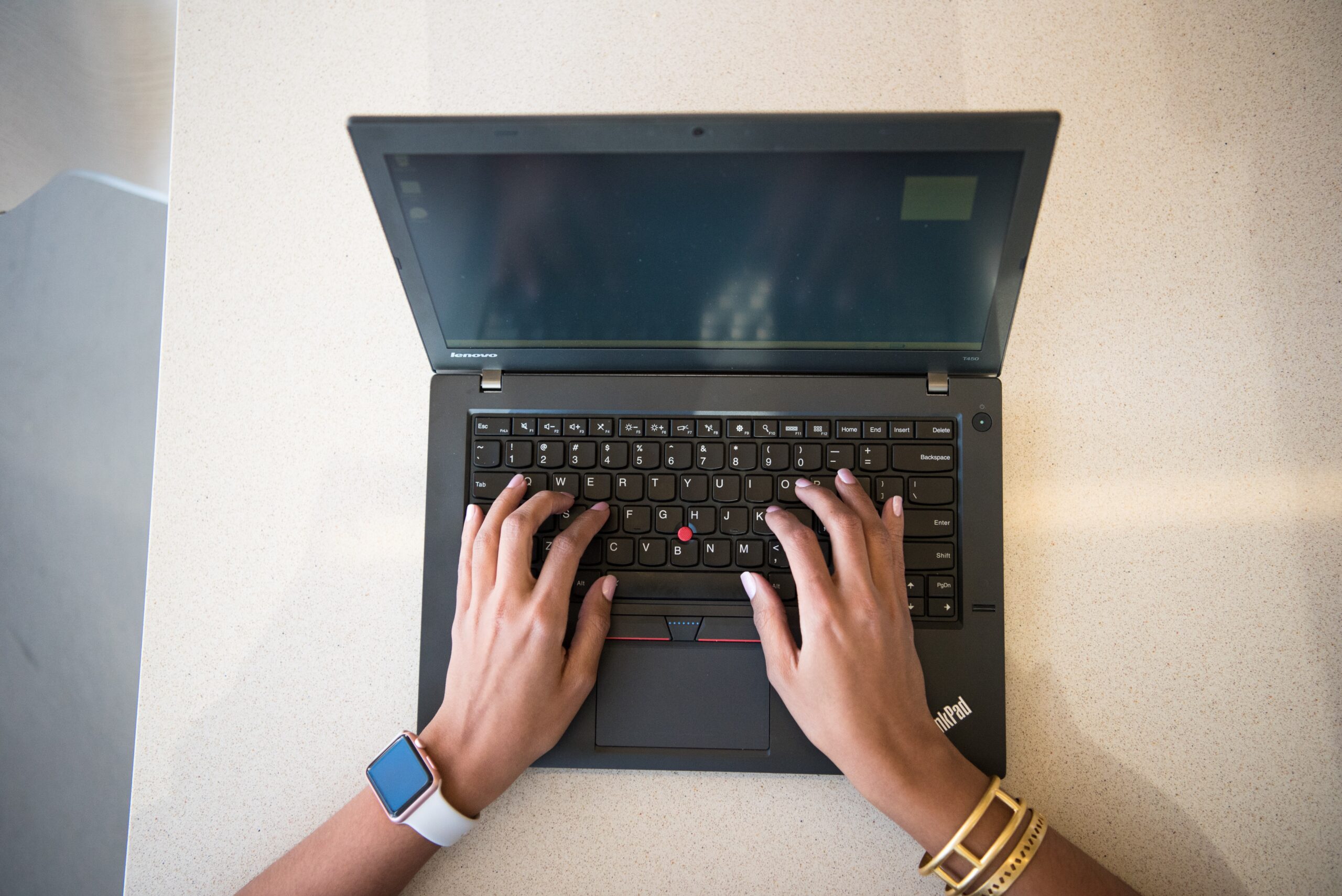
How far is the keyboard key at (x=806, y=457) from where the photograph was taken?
64cm

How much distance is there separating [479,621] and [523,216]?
0.37 meters

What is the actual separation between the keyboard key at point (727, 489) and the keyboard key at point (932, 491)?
0.17 metres

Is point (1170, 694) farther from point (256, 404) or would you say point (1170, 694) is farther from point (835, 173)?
point (256, 404)

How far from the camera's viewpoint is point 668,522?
0.63m

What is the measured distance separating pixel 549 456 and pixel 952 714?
46 centimetres

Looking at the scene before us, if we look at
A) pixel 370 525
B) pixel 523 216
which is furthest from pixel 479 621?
pixel 523 216

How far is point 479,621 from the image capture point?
0.60 meters

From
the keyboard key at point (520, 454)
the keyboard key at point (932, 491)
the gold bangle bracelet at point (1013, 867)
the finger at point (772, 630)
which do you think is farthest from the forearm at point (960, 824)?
the keyboard key at point (520, 454)

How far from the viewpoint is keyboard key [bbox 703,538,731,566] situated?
626 mm

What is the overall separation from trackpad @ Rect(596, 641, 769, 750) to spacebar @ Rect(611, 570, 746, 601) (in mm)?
46

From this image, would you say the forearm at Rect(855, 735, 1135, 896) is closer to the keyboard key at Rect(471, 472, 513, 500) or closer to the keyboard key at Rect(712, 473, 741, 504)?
the keyboard key at Rect(712, 473, 741, 504)

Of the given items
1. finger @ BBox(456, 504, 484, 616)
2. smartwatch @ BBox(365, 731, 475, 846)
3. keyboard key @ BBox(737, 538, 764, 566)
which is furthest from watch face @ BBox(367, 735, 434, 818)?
keyboard key @ BBox(737, 538, 764, 566)

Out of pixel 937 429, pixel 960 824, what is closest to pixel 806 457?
pixel 937 429

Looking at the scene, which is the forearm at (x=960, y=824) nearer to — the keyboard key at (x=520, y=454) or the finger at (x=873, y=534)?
the finger at (x=873, y=534)
